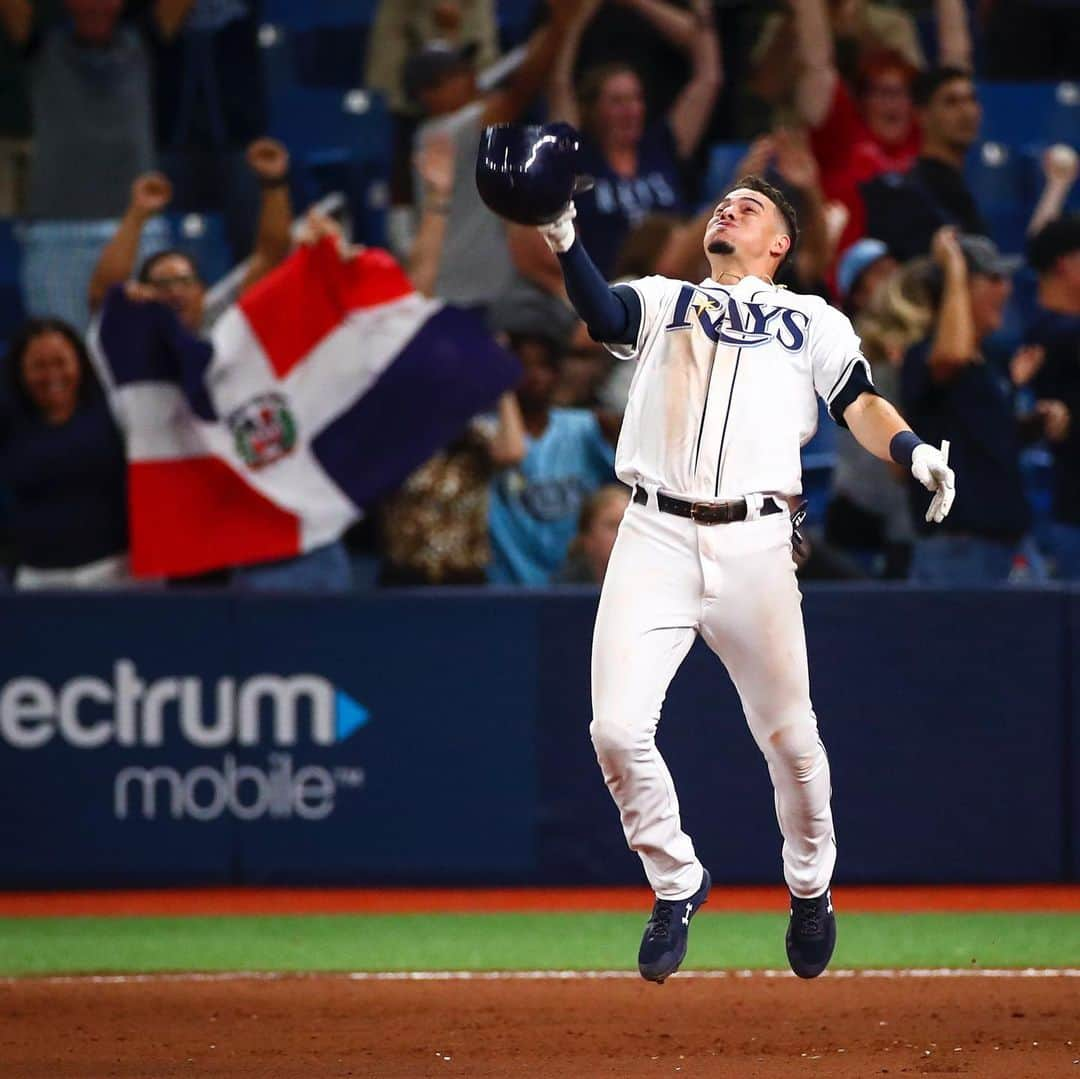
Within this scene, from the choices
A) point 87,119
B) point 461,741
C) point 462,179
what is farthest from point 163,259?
point 461,741

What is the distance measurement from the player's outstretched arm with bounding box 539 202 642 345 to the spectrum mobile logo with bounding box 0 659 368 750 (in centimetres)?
354

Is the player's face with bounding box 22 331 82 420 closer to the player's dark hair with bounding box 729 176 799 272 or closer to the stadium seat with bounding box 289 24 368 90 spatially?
the player's dark hair with bounding box 729 176 799 272

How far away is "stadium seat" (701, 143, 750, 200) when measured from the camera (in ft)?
36.3

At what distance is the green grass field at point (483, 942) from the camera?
23.7 feet

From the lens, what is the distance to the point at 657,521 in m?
5.46

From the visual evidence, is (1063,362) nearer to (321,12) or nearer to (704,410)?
(704,410)

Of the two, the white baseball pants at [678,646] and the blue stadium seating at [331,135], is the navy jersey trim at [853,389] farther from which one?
the blue stadium seating at [331,135]

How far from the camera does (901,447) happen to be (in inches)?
207

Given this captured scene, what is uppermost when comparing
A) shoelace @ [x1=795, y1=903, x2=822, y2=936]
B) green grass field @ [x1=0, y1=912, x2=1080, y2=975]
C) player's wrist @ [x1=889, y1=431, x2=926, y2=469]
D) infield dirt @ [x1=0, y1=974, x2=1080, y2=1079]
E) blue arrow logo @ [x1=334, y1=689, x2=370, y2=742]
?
player's wrist @ [x1=889, y1=431, x2=926, y2=469]

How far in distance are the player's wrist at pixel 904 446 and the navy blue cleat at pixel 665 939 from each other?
137 cm

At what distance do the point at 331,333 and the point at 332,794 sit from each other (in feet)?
6.64

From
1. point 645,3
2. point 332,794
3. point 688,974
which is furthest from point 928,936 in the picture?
point 645,3

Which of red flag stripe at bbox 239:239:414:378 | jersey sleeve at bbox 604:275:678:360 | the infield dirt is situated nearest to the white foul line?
the infield dirt

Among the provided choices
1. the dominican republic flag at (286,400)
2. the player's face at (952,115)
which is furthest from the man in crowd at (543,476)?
the player's face at (952,115)
